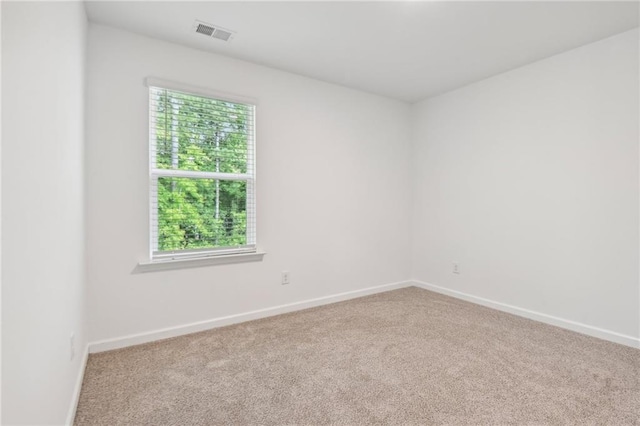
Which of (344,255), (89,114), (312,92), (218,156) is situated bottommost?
(344,255)

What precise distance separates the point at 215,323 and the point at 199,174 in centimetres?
134

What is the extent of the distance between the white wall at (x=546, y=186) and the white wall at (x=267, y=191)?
71 centimetres

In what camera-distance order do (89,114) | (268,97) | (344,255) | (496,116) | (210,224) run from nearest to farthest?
(89,114) < (210,224) < (268,97) < (496,116) < (344,255)

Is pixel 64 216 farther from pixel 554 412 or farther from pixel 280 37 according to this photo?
pixel 554 412

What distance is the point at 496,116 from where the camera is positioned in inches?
137

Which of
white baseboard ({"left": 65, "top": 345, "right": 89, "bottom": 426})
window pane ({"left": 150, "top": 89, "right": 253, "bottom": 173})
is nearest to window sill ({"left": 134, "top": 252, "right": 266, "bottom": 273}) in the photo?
white baseboard ({"left": 65, "top": 345, "right": 89, "bottom": 426})

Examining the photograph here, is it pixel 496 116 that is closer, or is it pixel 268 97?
pixel 268 97

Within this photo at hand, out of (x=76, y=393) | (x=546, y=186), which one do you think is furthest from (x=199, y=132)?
(x=546, y=186)

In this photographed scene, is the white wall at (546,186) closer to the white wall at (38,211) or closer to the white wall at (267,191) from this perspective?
the white wall at (267,191)

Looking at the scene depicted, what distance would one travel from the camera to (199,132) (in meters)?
2.88

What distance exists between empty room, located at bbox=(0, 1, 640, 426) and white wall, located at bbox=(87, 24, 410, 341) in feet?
0.06

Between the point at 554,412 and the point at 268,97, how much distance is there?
3.20 meters

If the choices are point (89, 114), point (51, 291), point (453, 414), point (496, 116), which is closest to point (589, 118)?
point (496, 116)

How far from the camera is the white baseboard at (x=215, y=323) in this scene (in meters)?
2.52
